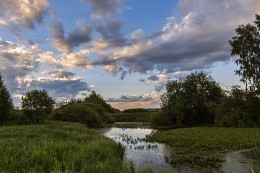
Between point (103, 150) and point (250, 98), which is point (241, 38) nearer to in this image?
point (250, 98)

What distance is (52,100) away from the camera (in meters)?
53.3

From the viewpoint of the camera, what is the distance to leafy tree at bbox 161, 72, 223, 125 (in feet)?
224

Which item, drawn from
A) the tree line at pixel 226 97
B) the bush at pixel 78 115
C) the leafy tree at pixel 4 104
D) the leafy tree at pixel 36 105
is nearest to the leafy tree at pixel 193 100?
the tree line at pixel 226 97

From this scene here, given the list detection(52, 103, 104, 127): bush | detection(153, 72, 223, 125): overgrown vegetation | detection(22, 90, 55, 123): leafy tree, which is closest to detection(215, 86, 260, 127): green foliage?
detection(153, 72, 223, 125): overgrown vegetation

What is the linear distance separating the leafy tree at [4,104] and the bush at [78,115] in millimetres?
18987

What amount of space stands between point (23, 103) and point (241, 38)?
40385 millimetres

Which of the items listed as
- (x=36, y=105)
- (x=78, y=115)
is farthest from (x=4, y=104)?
(x=78, y=115)

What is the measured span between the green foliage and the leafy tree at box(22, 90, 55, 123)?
32.2 m

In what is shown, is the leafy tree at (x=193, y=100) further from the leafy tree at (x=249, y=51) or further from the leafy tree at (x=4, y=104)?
the leafy tree at (x=4, y=104)

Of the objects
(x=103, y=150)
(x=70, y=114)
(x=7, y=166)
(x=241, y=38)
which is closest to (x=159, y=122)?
(x=70, y=114)

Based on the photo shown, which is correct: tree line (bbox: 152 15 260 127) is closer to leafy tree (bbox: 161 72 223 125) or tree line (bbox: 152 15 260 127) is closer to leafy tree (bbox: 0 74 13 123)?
leafy tree (bbox: 161 72 223 125)

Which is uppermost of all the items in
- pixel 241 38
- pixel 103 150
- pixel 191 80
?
pixel 241 38

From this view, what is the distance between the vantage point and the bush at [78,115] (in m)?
68.8

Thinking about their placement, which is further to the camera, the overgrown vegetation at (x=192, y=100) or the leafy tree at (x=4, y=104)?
the overgrown vegetation at (x=192, y=100)
